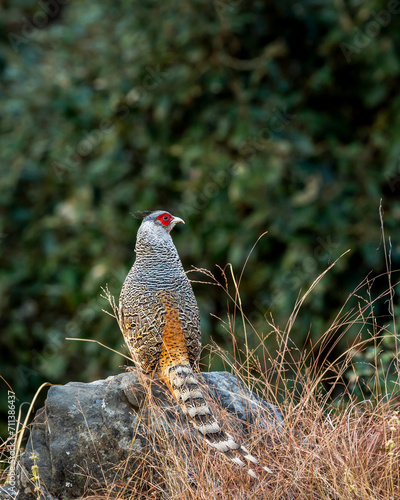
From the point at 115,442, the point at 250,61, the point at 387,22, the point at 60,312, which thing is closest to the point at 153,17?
the point at 250,61

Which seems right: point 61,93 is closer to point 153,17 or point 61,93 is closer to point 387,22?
point 153,17

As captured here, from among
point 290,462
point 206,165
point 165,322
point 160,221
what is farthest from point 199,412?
point 206,165

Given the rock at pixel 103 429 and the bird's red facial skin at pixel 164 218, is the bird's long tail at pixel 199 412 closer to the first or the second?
the rock at pixel 103 429

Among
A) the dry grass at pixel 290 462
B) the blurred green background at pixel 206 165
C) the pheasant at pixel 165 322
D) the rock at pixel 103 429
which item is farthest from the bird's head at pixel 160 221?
the blurred green background at pixel 206 165

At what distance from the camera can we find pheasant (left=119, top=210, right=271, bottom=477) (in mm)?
3301

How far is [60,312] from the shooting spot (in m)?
7.64

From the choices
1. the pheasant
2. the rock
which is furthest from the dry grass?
the pheasant

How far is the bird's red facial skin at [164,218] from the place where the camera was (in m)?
4.06

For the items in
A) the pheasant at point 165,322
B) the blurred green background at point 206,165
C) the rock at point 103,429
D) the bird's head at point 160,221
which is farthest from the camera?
the blurred green background at point 206,165

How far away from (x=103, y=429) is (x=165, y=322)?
0.63 meters

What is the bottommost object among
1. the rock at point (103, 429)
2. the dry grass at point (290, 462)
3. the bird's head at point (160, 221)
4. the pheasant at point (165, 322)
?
the rock at point (103, 429)

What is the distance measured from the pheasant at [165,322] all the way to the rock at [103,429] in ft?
0.42

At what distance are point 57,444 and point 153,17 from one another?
450 centimetres

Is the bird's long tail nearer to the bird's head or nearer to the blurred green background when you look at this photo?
the bird's head
